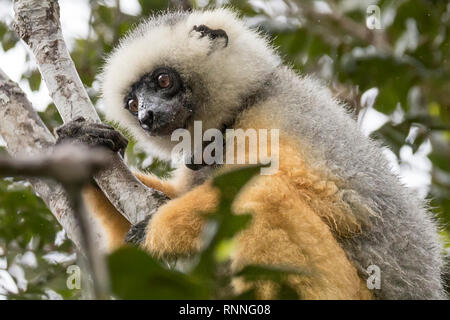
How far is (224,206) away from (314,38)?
465cm

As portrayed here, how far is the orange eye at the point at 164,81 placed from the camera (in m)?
5.08

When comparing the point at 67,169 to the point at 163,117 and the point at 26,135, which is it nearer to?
the point at 26,135

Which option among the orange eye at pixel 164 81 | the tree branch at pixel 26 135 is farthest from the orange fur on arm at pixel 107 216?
the orange eye at pixel 164 81

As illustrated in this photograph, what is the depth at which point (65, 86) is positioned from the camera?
4309mm

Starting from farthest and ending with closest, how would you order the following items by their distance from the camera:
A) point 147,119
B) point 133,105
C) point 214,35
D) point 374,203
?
point 133,105
point 214,35
point 147,119
point 374,203

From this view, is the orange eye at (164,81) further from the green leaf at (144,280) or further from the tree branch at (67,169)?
the tree branch at (67,169)

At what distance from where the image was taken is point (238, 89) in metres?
4.98

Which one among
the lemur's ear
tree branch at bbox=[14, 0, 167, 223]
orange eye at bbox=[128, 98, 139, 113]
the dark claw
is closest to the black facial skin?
orange eye at bbox=[128, 98, 139, 113]

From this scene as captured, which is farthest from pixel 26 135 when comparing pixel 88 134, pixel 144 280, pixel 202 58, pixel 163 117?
pixel 144 280

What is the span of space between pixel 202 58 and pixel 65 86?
1.41m

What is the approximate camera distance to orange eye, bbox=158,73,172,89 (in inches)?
200

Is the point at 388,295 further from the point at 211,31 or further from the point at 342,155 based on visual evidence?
the point at 211,31

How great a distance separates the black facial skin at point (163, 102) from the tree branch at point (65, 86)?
2.21 feet

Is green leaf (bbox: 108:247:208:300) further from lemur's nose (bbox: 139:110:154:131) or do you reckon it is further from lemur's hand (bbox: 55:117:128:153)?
lemur's nose (bbox: 139:110:154:131)
